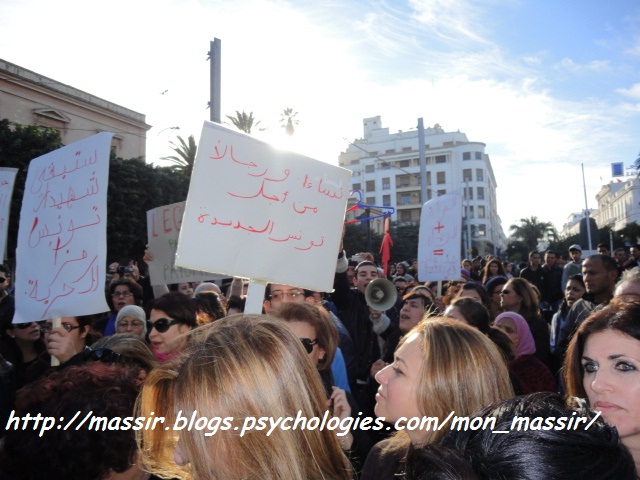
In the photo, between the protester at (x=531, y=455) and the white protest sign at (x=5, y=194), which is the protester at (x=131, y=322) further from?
the protester at (x=531, y=455)

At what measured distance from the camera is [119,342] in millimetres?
2555

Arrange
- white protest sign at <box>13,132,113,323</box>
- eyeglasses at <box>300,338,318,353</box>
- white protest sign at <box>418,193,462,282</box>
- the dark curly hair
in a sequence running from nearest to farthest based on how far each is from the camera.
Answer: the dark curly hair < eyeglasses at <box>300,338,318,353</box> < white protest sign at <box>13,132,113,323</box> < white protest sign at <box>418,193,462,282</box>

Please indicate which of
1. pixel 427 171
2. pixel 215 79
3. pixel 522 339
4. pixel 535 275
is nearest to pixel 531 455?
pixel 522 339

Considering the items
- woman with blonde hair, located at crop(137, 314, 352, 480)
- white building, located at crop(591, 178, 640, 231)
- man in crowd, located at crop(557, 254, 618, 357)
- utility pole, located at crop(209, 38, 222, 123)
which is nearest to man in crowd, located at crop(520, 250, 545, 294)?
man in crowd, located at crop(557, 254, 618, 357)

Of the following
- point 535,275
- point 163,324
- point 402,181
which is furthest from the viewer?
point 402,181

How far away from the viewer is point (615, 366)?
1.92 m

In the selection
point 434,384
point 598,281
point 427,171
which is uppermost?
point 427,171

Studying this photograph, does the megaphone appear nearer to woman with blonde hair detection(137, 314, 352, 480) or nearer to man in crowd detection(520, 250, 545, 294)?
woman with blonde hair detection(137, 314, 352, 480)

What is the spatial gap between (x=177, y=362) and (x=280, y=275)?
1189 mm

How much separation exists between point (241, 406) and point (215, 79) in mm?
6218

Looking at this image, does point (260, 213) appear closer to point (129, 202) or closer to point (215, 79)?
point (215, 79)

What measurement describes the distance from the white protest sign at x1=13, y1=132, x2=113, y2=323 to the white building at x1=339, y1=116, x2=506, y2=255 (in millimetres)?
74389

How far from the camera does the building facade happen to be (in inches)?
1195

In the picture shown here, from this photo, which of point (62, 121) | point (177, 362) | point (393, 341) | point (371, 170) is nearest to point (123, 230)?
point (62, 121)
